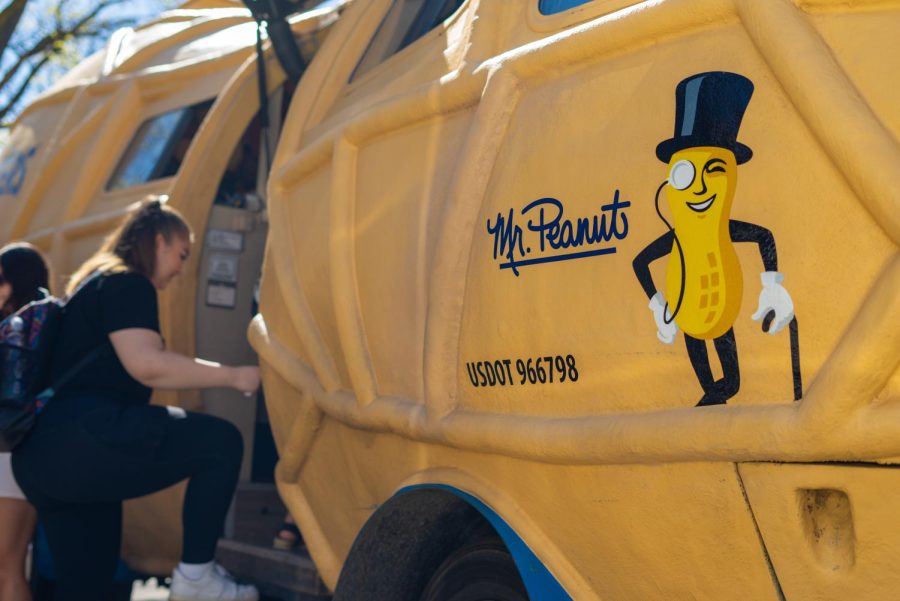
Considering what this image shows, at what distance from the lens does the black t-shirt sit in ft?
14.4

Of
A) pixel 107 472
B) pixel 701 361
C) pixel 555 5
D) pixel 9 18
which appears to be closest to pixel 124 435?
pixel 107 472

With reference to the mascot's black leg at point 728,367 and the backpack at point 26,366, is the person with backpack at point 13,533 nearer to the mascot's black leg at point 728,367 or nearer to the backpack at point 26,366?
the backpack at point 26,366

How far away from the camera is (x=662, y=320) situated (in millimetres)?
2361

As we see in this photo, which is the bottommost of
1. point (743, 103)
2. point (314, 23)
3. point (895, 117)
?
point (895, 117)

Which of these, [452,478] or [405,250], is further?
[405,250]

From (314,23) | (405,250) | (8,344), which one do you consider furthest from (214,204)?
(405,250)

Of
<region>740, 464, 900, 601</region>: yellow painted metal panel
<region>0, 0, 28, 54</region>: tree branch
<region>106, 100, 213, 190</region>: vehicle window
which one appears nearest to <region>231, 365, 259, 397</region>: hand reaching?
<region>106, 100, 213, 190</region>: vehicle window

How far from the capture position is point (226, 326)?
5691mm

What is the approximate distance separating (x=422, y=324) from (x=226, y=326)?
2768 millimetres

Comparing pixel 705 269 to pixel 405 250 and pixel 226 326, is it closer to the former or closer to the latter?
pixel 405 250

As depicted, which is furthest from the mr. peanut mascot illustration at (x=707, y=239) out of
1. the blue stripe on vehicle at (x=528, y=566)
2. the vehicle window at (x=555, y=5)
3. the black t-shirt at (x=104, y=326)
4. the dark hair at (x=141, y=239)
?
the dark hair at (x=141, y=239)

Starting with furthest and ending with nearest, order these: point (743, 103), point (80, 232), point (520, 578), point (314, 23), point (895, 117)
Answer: point (80, 232), point (314, 23), point (520, 578), point (743, 103), point (895, 117)

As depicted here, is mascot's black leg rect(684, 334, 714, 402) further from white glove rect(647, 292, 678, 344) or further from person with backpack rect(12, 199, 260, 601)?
person with backpack rect(12, 199, 260, 601)

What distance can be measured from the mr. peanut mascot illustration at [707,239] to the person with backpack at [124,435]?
2469 millimetres
